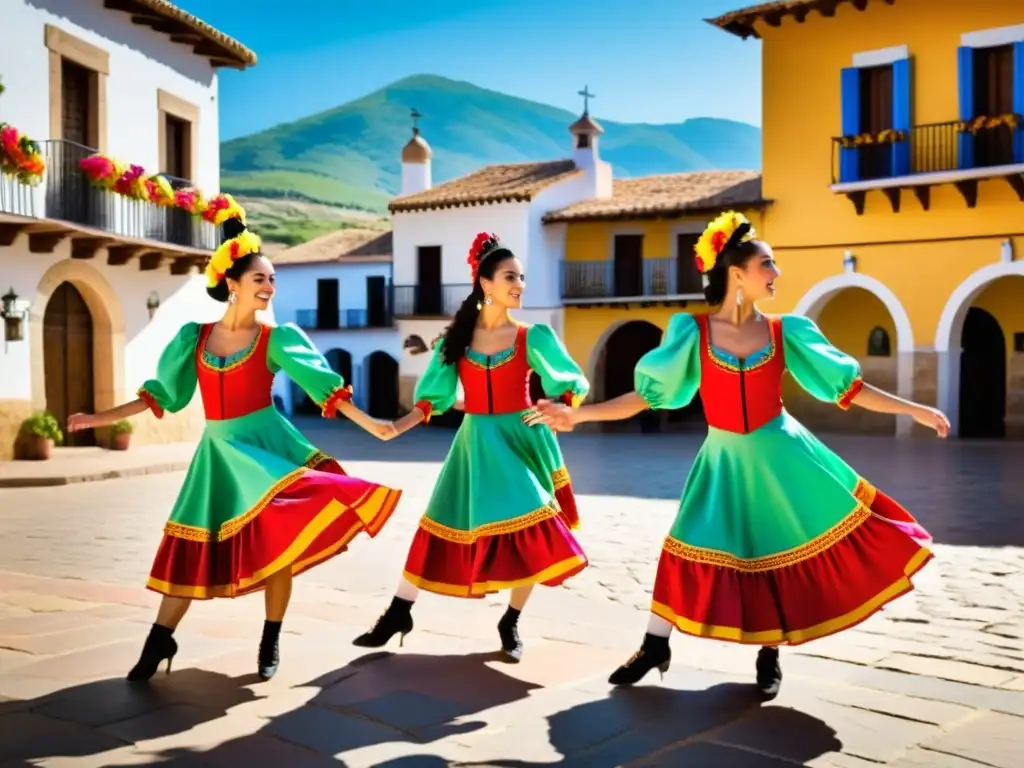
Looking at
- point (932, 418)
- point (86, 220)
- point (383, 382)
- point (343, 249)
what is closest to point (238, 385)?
point (932, 418)

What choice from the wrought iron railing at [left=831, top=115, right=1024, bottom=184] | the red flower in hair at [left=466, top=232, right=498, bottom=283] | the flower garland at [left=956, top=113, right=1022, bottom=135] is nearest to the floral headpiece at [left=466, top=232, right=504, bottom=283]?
the red flower in hair at [left=466, top=232, right=498, bottom=283]

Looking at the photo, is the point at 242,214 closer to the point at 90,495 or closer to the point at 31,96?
the point at 90,495

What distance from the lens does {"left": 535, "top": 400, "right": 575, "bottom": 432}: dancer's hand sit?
522 centimetres

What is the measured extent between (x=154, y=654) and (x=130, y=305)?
1698cm

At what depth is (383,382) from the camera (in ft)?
126

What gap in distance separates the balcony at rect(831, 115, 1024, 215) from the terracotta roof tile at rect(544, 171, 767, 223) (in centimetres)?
304

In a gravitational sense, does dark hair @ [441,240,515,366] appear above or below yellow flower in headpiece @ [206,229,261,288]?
below

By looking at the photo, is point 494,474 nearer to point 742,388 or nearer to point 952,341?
point 742,388

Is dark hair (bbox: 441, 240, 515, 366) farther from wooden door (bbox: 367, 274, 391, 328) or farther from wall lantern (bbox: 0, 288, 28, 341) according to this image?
wooden door (bbox: 367, 274, 391, 328)

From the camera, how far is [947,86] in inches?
883

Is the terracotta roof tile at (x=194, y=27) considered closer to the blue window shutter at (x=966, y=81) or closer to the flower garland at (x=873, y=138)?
the flower garland at (x=873, y=138)

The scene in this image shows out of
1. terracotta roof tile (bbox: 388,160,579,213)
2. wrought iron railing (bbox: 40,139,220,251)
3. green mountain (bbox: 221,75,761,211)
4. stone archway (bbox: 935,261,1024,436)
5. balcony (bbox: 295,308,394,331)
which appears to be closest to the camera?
wrought iron railing (bbox: 40,139,220,251)

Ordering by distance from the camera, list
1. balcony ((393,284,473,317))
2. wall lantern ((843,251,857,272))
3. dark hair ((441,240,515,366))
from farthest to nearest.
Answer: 1. balcony ((393,284,473,317))
2. wall lantern ((843,251,857,272))
3. dark hair ((441,240,515,366))

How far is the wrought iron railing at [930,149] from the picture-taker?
845 inches
